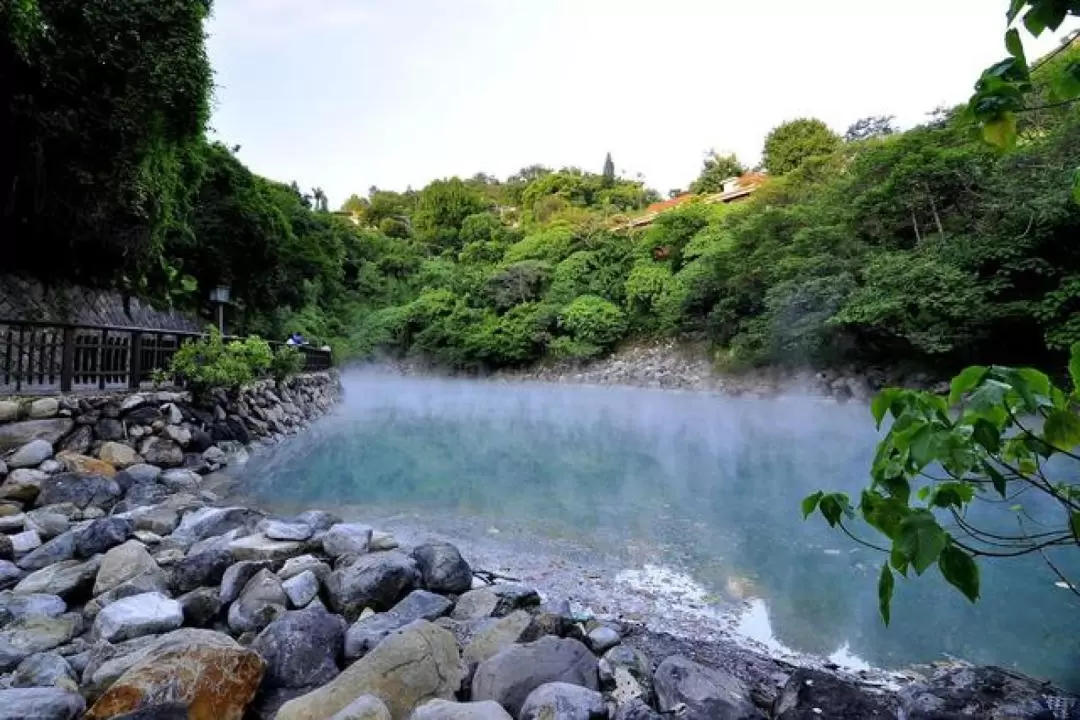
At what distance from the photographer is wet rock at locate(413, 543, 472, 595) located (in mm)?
2984

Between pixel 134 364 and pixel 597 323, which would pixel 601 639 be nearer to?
pixel 134 364

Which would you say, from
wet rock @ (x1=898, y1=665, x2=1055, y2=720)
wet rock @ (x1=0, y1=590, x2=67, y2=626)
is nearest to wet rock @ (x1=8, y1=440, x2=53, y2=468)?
wet rock @ (x1=0, y1=590, x2=67, y2=626)

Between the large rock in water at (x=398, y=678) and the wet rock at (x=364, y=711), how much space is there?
104 mm

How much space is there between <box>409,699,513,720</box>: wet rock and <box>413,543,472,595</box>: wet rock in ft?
3.88

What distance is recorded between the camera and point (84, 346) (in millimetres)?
5414

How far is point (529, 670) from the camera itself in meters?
2.03

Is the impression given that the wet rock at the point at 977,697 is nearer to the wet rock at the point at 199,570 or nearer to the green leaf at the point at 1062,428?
the green leaf at the point at 1062,428

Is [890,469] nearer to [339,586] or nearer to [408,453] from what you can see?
[339,586]

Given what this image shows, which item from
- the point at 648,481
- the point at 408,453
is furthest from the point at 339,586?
the point at 408,453

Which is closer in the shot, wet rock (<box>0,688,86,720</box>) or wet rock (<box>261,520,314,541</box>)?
wet rock (<box>0,688,86,720</box>)

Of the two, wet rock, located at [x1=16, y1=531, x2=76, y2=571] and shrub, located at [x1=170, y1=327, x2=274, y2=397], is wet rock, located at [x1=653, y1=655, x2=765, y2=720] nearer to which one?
wet rock, located at [x1=16, y1=531, x2=76, y2=571]

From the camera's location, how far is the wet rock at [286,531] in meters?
3.33

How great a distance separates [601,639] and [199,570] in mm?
1950

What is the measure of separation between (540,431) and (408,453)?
106 inches
